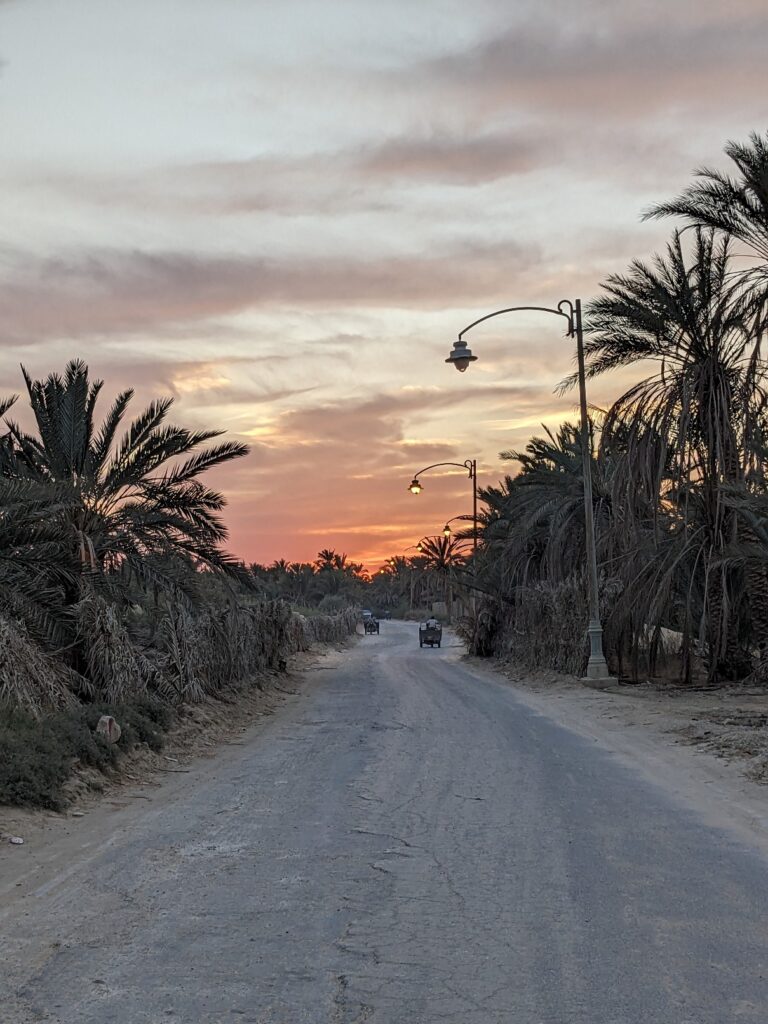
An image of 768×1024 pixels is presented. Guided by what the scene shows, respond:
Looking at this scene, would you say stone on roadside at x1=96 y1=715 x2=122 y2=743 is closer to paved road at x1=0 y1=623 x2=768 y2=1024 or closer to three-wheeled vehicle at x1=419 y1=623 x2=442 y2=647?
paved road at x1=0 y1=623 x2=768 y2=1024

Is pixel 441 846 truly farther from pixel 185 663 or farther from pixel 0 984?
pixel 185 663

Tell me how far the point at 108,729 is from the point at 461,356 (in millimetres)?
12710

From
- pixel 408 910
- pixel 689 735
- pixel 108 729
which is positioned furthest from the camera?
pixel 689 735

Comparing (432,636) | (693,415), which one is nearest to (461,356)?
(693,415)

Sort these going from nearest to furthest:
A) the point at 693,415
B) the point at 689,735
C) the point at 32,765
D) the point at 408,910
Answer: the point at 408,910
the point at 32,765
the point at 689,735
the point at 693,415

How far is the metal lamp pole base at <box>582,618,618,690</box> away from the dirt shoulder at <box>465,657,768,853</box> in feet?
1.03

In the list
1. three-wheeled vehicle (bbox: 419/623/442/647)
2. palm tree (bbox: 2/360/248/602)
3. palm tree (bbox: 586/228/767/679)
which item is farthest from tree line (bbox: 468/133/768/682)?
three-wheeled vehicle (bbox: 419/623/442/647)

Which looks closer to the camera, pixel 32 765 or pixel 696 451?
pixel 32 765

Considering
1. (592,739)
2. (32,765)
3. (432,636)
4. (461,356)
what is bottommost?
(432,636)

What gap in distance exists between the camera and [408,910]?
19.4 feet

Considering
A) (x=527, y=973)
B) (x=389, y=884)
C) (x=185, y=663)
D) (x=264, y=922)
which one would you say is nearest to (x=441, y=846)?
(x=389, y=884)

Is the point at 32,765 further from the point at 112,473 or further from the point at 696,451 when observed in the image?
the point at 696,451

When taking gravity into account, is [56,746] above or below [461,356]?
below

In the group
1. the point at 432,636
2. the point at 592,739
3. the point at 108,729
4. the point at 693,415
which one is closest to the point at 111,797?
the point at 108,729
